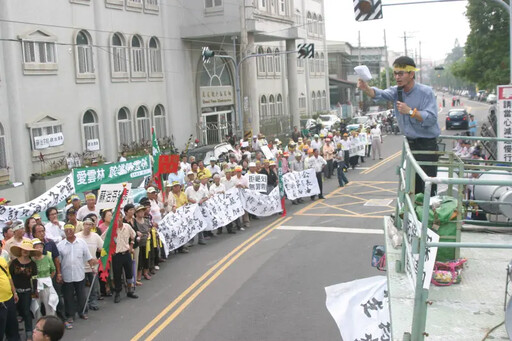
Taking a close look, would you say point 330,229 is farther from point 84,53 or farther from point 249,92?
point 249,92

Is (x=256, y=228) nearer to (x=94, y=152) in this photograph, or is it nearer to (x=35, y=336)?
(x=35, y=336)

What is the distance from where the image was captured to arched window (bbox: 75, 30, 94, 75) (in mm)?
27359

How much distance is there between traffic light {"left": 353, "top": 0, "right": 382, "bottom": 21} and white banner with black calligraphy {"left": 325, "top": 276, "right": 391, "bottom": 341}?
32.8ft

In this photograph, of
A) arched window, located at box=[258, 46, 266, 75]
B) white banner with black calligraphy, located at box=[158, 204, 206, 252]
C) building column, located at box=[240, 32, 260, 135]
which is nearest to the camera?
white banner with black calligraphy, located at box=[158, 204, 206, 252]

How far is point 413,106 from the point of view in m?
5.86

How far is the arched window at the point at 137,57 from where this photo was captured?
102ft

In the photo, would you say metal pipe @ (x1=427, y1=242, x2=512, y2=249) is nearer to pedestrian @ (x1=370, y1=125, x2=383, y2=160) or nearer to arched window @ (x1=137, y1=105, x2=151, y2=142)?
pedestrian @ (x1=370, y1=125, x2=383, y2=160)

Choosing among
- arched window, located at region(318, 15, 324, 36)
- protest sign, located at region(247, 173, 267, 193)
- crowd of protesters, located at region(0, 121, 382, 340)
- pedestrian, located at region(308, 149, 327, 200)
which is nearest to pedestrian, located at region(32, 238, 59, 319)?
crowd of protesters, located at region(0, 121, 382, 340)

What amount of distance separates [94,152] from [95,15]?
621cm

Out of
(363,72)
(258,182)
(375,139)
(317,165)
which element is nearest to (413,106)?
(363,72)

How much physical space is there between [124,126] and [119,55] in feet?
11.2

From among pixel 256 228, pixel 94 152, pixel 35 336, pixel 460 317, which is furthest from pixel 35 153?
pixel 460 317

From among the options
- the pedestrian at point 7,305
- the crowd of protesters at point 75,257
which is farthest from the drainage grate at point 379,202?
the pedestrian at point 7,305

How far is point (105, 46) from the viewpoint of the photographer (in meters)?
28.9
